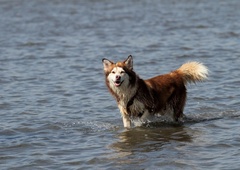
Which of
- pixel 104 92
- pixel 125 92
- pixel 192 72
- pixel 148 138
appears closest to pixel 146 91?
pixel 125 92

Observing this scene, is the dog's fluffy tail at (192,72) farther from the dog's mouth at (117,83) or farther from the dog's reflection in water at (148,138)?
the dog's mouth at (117,83)

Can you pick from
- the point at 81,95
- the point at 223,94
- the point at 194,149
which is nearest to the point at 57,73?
the point at 81,95

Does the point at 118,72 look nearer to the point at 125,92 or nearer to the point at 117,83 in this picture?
the point at 117,83

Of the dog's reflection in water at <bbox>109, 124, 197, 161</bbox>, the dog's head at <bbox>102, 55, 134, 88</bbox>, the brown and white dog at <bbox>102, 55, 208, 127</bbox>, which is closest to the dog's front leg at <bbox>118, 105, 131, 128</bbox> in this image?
the brown and white dog at <bbox>102, 55, 208, 127</bbox>

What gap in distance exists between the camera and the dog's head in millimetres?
10086

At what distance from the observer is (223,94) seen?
12977 millimetres

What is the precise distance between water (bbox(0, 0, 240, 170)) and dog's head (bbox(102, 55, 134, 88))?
0.90 metres

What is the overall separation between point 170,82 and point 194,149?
2.22 m

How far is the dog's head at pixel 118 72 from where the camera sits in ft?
33.1

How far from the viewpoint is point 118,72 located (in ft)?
33.1

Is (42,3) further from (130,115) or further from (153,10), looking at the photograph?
(130,115)

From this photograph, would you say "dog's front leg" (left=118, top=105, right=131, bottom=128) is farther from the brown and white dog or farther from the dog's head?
the dog's head

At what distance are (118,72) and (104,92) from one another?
3706 mm

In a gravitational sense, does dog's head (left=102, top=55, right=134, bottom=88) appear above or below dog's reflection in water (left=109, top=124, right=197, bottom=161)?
above
